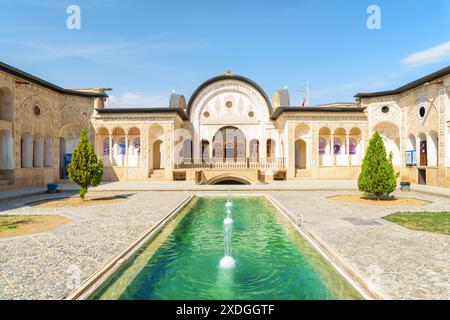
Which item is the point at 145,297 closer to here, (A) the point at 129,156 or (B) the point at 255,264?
(B) the point at 255,264

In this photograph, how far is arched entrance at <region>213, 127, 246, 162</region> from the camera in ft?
92.7

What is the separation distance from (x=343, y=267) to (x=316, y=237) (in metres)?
1.77

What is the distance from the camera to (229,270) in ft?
17.6

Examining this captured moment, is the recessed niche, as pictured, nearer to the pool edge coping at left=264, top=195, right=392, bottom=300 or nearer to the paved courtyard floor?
the paved courtyard floor

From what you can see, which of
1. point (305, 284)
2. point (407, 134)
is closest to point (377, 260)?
point (305, 284)

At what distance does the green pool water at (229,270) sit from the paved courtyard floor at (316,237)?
20.9 inches

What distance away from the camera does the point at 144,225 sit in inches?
327

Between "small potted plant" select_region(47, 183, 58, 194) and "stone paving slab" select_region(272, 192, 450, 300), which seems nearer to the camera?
"stone paving slab" select_region(272, 192, 450, 300)

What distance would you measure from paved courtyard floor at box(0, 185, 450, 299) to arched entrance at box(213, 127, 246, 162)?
1780cm

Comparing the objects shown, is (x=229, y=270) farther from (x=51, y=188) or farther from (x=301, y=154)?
(x=301, y=154)

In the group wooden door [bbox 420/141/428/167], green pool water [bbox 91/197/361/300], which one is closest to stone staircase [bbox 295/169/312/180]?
wooden door [bbox 420/141/428/167]

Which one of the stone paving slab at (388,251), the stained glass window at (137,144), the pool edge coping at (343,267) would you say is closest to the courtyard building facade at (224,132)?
the stained glass window at (137,144)
